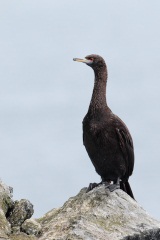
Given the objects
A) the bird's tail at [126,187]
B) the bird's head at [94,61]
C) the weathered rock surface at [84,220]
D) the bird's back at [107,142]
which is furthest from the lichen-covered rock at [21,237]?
the bird's head at [94,61]

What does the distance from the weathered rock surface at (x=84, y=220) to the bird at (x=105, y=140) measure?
0.93 metres

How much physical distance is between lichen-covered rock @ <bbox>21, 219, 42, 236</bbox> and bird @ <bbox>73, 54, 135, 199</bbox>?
6.76 feet

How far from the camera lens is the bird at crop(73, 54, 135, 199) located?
43.3ft

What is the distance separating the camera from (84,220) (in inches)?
423

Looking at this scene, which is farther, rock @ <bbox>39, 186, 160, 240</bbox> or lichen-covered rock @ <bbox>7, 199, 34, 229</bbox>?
lichen-covered rock @ <bbox>7, 199, 34, 229</bbox>

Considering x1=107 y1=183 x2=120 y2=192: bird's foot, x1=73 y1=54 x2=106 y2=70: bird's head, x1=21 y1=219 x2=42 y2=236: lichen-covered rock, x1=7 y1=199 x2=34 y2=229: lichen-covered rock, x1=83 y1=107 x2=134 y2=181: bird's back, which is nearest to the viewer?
x1=21 y1=219 x2=42 y2=236: lichen-covered rock

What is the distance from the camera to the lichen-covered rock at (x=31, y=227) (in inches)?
425

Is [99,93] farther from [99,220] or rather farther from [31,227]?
[31,227]

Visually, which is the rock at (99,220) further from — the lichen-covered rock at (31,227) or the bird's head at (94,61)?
the bird's head at (94,61)

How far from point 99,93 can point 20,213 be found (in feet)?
12.9

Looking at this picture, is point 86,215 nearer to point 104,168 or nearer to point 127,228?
point 127,228

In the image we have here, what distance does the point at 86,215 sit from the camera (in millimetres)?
11039

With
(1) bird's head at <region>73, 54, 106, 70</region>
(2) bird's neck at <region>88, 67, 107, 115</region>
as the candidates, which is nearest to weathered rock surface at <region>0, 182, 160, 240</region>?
(2) bird's neck at <region>88, 67, 107, 115</region>

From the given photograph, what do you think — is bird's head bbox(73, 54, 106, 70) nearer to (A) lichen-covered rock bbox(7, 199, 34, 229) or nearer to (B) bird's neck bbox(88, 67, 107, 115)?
(B) bird's neck bbox(88, 67, 107, 115)
